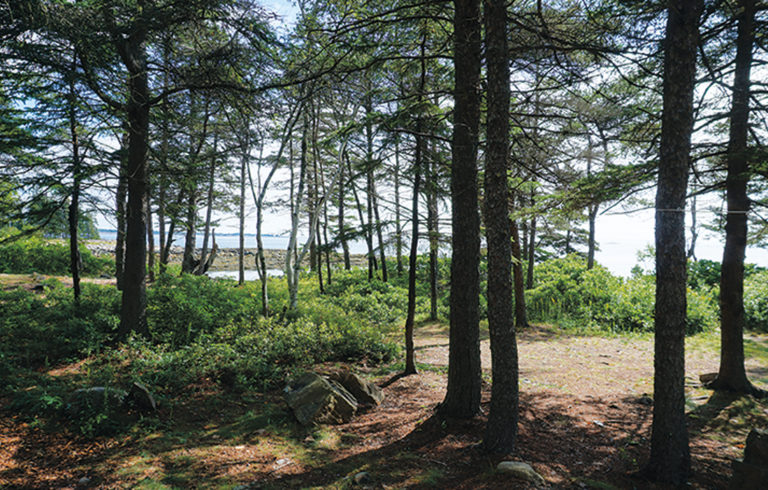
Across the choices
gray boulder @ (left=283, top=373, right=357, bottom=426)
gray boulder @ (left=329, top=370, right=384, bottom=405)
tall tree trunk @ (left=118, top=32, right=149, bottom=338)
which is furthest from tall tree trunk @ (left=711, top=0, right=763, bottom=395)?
tall tree trunk @ (left=118, top=32, right=149, bottom=338)

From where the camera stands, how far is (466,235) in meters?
5.28

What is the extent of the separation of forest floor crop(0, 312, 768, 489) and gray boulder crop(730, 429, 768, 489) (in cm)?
54

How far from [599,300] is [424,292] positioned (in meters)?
7.56

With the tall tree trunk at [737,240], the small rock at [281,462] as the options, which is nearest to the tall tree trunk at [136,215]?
the small rock at [281,462]

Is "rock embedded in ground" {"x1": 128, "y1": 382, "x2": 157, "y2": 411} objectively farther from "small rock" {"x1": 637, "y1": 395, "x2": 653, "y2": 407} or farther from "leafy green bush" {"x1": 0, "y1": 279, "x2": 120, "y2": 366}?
"small rock" {"x1": 637, "y1": 395, "x2": 653, "y2": 407}

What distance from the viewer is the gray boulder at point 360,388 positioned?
6328mm

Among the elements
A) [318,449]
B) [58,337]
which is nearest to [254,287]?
[58,337]

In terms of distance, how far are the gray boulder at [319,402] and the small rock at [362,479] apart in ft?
5.57

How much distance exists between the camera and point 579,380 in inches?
305

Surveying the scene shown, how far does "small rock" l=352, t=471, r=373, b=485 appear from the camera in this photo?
12.4 ft

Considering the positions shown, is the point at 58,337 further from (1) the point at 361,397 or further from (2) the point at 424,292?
(2) the point at 424,292

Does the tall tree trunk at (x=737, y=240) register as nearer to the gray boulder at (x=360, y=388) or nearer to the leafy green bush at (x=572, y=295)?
the gray boulder at (x=360, y=388)

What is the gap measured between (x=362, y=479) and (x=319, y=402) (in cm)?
189

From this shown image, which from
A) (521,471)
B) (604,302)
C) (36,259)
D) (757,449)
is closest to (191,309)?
(521,471)
